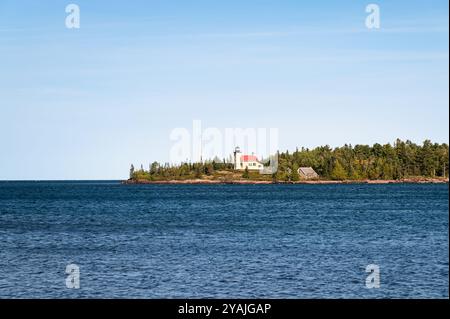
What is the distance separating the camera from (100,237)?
65438 millimetres

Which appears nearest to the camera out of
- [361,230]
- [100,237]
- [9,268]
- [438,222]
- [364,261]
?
[9,268]

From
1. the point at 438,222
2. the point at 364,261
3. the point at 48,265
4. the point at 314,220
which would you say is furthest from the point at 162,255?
the point at 438,222

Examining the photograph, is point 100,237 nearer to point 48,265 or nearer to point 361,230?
point 48,265

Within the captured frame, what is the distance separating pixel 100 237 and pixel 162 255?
1728 cm

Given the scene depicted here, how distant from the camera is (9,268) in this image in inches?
1719

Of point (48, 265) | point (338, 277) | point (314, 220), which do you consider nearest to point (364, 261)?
point (338, 277)

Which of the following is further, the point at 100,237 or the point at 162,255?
the point at 100,237

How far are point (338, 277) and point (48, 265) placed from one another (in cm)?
1874

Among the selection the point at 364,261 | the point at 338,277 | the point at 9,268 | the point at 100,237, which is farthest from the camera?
the point at 100,237
